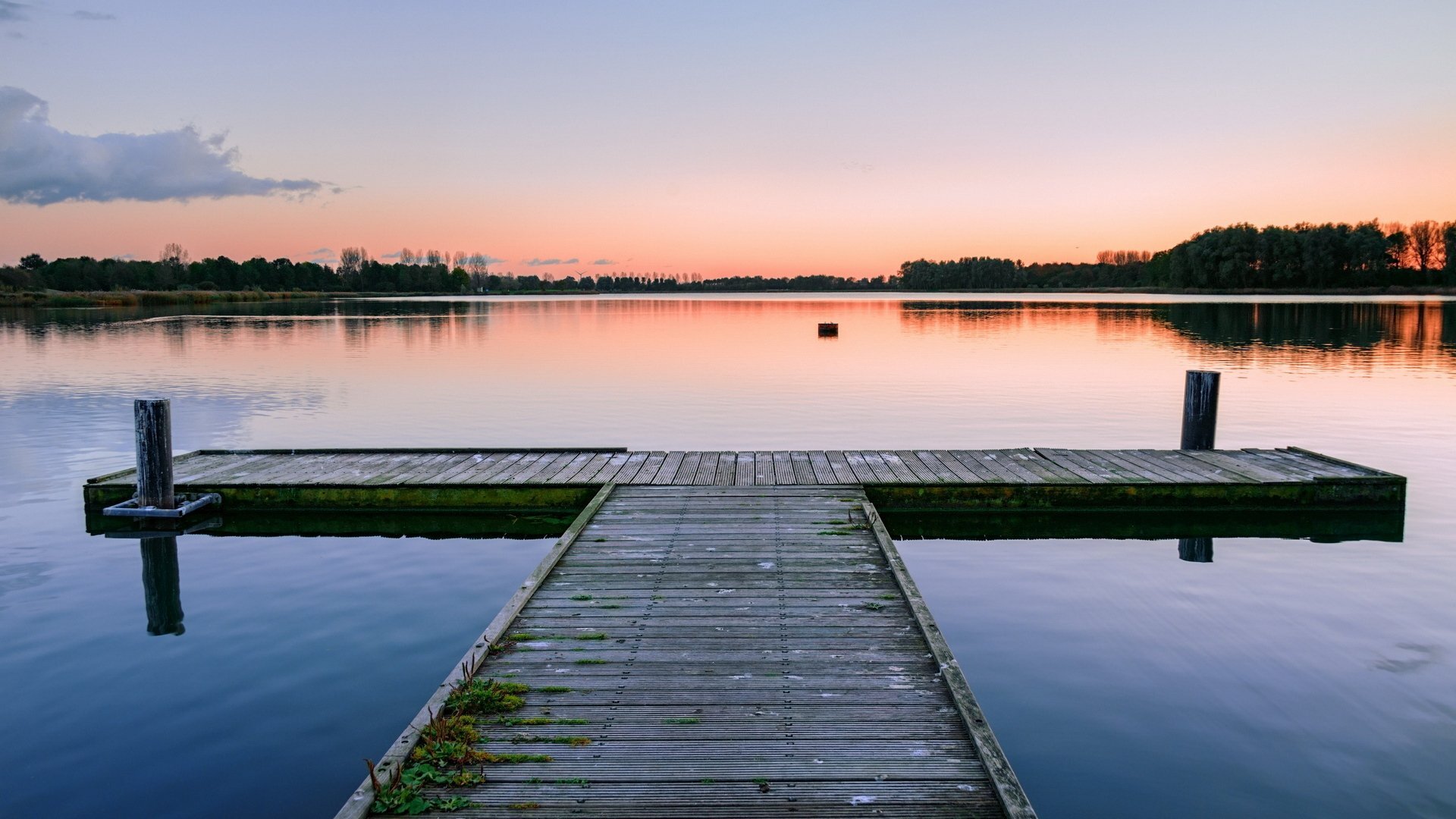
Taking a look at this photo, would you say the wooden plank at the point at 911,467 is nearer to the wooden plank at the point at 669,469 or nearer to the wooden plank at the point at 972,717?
the wooden plank at the point at 669,469

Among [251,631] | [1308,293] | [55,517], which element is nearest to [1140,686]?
[251,631]

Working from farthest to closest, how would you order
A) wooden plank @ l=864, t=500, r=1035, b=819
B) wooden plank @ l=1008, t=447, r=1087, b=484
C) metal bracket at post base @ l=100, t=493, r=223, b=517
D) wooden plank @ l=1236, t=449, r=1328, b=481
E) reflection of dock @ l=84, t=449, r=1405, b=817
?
wooden plank @ l=1236, t=449, r=1328, b=481
wooden plank @ l=1008, t=447, r=1087, b=484
metal bracket at post base @ l=100, t=493, r=223, b=517
reflection of dock @ l=84, t=449, r=1405, b=817
wooden plank @ l=864, t=500, r=1035, b=819

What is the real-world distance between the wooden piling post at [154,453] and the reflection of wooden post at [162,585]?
0.47 m

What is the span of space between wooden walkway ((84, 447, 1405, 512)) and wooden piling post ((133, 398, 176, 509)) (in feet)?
2.01

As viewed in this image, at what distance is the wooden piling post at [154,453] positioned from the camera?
9.88 metres

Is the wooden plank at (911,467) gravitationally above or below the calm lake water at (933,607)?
above

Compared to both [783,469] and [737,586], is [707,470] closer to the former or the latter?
[783,469]

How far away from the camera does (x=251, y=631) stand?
7.60 meters

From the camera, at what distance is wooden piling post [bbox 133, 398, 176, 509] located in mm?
9875

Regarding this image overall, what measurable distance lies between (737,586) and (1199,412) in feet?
29.5

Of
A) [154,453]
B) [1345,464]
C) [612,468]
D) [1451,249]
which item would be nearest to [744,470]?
[612,468]

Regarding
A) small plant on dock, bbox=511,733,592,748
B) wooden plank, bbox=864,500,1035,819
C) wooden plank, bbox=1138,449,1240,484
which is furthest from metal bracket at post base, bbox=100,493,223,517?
wooden plank, bbox=1138,449,1240,484

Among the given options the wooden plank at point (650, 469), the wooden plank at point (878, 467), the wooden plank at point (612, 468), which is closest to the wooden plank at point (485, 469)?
the wooden plank at point (612, 468)

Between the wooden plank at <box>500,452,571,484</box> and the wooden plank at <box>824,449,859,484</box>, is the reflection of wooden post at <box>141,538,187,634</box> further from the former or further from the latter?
the wooden plank at <box>824,449,859,484</box>
